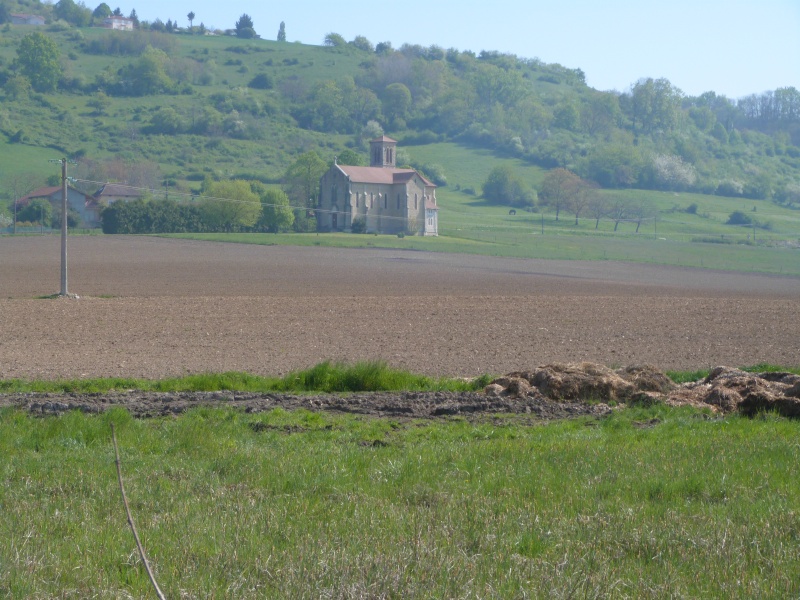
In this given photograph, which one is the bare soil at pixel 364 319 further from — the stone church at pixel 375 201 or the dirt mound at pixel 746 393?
the stone church at pixel 375 201

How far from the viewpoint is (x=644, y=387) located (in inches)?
612

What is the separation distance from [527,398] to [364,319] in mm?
17282

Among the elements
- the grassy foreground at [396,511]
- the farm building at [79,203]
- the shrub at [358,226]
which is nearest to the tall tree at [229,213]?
the farm building at [79,203]

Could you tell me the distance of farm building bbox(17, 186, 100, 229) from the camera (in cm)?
10875

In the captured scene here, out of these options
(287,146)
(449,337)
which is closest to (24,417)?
(449,337)

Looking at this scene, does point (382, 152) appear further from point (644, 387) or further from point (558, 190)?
point (644, 387)

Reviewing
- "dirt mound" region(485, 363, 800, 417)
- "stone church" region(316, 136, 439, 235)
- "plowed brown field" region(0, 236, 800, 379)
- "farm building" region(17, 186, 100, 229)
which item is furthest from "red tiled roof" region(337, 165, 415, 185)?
"dirt mound" region(485, 363, 800, 417)

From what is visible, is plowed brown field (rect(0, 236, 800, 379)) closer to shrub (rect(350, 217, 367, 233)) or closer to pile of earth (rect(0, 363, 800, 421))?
pile of earth (rect(0, 363, 800, 421))

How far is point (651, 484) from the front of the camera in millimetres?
8727

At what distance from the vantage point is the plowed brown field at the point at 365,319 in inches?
883

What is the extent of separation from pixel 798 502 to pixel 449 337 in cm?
1911

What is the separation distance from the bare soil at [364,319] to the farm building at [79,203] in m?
43.2

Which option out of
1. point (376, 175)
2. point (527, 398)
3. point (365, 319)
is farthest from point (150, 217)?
point (527, 398)

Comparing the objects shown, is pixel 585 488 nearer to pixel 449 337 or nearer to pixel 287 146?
pixel 449 337
